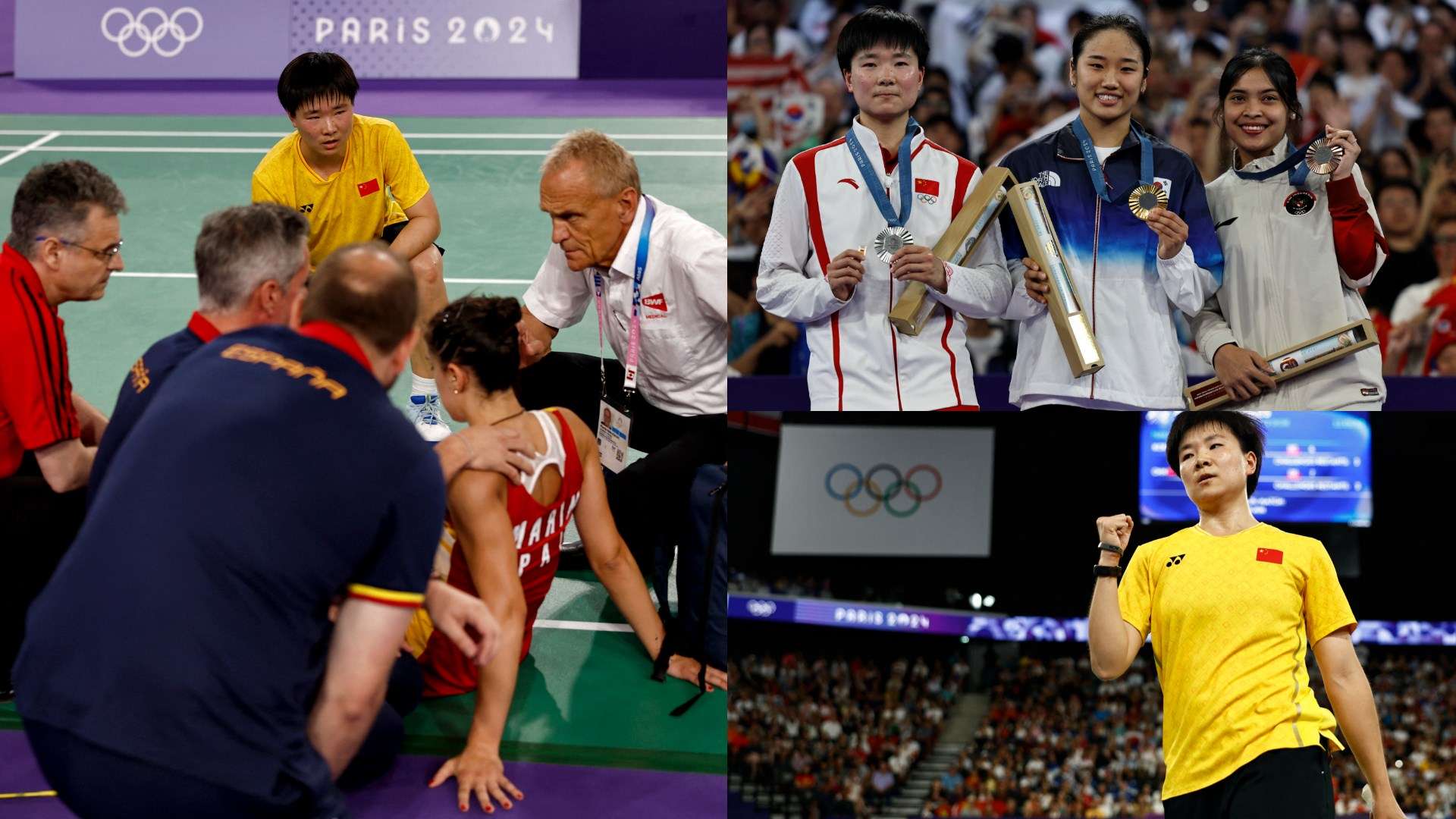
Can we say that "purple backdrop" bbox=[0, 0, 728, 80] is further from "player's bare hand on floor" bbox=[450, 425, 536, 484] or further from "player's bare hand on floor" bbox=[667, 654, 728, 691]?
"player's bare hand on floor" bbox=[450, 425, 536, 484]

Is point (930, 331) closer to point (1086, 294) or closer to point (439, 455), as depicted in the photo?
point (1086, 294)

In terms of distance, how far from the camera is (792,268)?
4.21m

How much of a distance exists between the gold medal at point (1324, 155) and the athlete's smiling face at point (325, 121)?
3.27 meters

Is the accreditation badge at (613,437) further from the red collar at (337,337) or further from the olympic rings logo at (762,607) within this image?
the olympic rings logo at (762,607)

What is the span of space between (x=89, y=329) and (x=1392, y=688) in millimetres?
12439

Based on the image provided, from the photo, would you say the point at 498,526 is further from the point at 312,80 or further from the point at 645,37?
the point at 645,37

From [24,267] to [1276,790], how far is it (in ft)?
12.0

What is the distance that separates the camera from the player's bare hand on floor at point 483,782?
341cm

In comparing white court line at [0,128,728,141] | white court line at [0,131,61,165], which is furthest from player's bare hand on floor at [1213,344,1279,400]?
white court line at [0,131,61,165]

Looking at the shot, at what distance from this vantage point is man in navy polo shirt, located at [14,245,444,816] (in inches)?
89.1

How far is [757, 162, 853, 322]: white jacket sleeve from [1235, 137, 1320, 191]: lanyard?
1.34m

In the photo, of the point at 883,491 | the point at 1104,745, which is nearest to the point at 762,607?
the point at 1104,745

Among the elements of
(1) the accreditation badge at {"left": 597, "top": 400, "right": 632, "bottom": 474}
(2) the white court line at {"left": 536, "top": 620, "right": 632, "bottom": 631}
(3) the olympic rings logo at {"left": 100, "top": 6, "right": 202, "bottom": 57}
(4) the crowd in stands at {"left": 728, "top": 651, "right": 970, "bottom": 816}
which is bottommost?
(4) the crowd in stands at {"left": 728, "top": 651, "right": 970, "bottom": 816}

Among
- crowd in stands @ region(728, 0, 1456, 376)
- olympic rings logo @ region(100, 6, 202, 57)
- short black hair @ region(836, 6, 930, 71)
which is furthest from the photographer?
olympic rings logo @ region(100, 6, 202, 57)
